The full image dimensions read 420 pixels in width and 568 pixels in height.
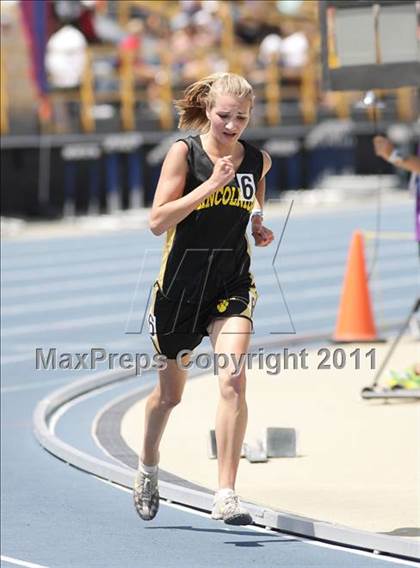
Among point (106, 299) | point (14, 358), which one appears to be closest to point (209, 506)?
point (14, 358)

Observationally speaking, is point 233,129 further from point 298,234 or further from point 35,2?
point 298,234

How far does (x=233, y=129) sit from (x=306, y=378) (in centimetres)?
521

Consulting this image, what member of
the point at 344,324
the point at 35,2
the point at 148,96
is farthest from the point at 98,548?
the point at 148,96

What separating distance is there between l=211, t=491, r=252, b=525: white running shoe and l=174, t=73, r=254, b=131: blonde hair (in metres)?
1.49

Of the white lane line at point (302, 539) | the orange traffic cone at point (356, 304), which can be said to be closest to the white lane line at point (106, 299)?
the orange traffic cone at point (356, 304)

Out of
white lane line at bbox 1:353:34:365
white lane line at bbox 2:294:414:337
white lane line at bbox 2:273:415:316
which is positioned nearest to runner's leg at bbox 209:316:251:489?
white lane line at bbox 1:353:34:365

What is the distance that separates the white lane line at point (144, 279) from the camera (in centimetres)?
1875

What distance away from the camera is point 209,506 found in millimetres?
7336

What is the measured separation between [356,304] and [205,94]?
22.9 feet

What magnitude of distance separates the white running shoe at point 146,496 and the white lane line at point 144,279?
441 inches

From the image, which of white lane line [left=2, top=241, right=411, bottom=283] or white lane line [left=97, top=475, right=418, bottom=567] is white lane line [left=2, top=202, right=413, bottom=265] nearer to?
white lane line [left=2, top=241, right=411, bottom=283]

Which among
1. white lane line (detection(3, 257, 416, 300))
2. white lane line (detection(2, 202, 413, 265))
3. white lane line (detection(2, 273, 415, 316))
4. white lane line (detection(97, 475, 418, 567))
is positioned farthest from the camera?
white lane line (detection(2, 202, 413, 265))

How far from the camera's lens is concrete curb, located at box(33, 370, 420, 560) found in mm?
6453

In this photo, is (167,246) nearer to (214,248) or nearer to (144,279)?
(214,248)
